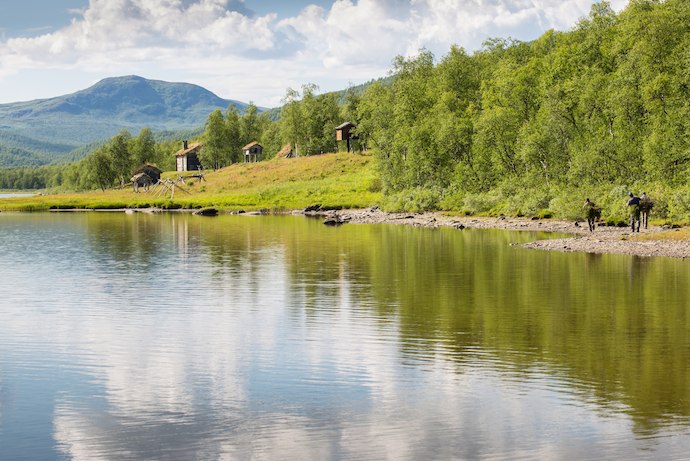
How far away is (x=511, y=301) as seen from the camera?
1247 inches

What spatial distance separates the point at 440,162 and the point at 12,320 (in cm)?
7485

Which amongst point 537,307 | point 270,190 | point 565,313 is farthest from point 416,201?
point 565,313

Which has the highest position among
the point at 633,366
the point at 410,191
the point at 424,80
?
the point at 424,80

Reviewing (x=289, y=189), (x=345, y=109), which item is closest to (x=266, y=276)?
(x=289, y=189)

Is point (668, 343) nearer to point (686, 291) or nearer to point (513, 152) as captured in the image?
point (686, 291)

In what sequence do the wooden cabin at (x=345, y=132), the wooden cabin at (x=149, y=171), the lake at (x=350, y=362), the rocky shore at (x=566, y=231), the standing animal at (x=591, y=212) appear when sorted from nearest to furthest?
the lake at (x=350, y=362), the rocky shore at (x=566, y=231), the standing animal at (x=591, y=212), the wooden cabin at (x=345, y=132), the wooden cabin at (x=149, y=171)

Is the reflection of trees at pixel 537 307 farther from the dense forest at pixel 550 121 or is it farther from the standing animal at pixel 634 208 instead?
the dense forest at pixel 550 121

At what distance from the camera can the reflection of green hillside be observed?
19.9 meters

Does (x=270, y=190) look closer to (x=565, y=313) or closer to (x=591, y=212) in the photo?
(x=591, y=212)

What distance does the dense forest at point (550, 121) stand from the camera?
67.4 meters

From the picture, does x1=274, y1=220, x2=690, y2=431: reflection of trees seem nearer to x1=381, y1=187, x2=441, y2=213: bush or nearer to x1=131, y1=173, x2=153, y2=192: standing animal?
x1=381, y1=187, x2=441, y2=213: bush

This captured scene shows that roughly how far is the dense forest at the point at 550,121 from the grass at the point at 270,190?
12.2 metres

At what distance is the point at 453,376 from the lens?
1953 cm

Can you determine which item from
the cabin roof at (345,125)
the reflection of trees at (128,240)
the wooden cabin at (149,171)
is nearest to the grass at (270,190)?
the cabin roof at (345,125)
